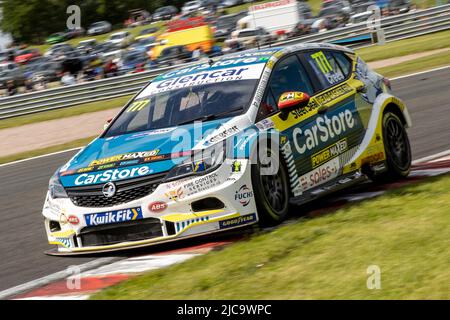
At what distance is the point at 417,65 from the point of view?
79.0 feet

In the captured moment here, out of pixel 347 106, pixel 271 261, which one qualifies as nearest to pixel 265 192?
pixel 271 261

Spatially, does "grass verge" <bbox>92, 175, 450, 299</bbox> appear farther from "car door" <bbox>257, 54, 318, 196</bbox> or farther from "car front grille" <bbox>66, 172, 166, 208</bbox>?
"car front grille" <bbox>66, 172, 166, 208</bbox>

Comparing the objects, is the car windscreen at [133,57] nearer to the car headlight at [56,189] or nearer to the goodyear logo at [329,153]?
the goodyear logo at [329,153]

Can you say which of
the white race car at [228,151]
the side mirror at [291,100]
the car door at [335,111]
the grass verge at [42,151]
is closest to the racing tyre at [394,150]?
the white race car at [228,151]

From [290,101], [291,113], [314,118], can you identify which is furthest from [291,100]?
[314,118]

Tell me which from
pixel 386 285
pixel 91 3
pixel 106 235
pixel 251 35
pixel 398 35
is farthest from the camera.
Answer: pixel 91 3

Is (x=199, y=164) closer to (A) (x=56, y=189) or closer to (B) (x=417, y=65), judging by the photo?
(A) (x=56, y=189)

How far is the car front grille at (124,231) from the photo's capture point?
6910 mm

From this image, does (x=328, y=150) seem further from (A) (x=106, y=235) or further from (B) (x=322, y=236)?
(A) (x=106, y=235)

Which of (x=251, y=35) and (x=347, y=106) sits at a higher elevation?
(x=347, y=106)

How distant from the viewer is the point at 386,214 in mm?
7039

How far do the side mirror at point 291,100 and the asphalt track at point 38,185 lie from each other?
2121mm

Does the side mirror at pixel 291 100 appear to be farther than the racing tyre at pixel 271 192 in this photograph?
Yes

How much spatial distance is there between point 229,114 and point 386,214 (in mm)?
1629
